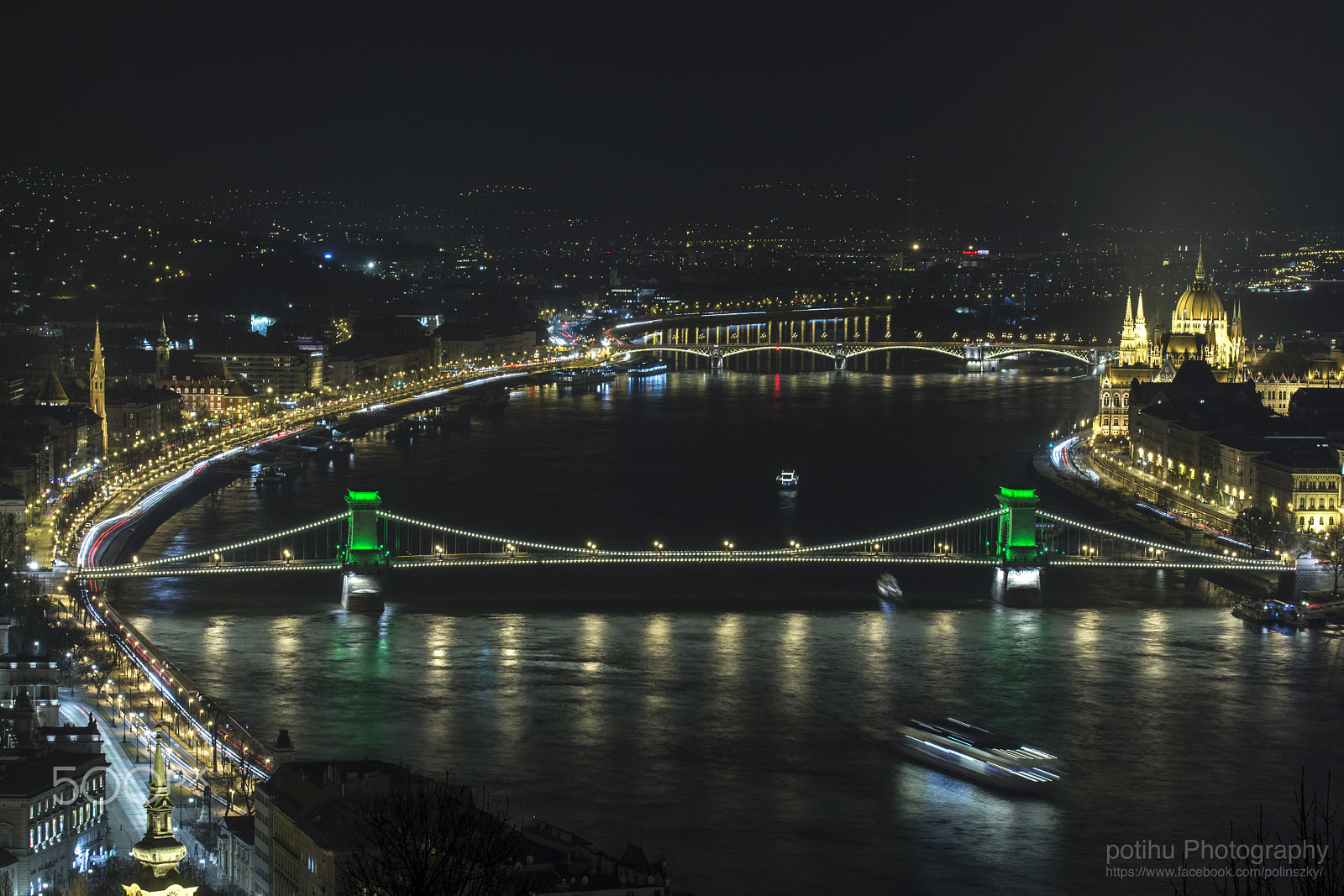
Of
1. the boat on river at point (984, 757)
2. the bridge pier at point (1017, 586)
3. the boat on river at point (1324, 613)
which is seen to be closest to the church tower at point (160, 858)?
the boat on river at point (984, 757)

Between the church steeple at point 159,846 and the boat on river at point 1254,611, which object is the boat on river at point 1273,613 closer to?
the boat on river at point 1254,611

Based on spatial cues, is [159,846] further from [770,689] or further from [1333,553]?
[1333,553]

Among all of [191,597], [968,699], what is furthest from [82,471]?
[968,699]

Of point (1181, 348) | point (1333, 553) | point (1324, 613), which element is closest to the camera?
point (1324, 613)

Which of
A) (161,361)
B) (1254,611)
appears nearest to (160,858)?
(1254,611)

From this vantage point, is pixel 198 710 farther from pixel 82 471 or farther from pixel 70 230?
pixel 70 230
